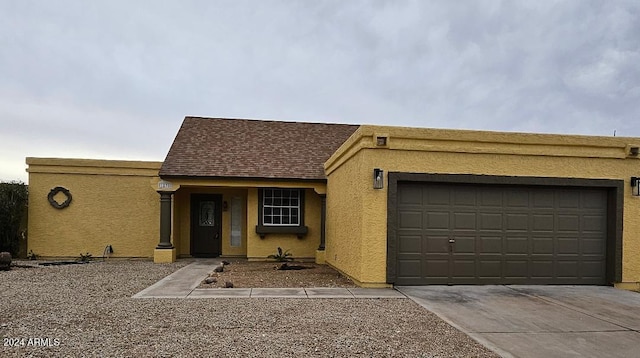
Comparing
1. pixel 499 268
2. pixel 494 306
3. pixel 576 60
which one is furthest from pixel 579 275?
pixel 576 60

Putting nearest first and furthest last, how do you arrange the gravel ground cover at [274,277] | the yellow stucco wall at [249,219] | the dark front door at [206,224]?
the gravel ground cover at [274,277] < the yellow stucco wall at [249,219] < the dark front door at [206,224]

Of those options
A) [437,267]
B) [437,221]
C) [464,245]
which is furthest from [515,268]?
[437,221]

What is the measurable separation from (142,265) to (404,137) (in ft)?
28.4

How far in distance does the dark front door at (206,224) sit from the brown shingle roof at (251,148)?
175cm

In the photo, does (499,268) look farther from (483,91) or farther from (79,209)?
(79,209)

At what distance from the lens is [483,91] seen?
61.2 feet

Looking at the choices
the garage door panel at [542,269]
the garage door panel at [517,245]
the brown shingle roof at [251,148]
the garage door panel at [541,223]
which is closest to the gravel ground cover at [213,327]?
the garage door panel at [517,245]

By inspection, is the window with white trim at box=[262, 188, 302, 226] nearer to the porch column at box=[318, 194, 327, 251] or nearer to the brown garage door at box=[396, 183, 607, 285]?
the porch column at box=[318, 194, 327, 251]

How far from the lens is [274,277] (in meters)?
10.2

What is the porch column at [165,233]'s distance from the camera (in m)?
13.1

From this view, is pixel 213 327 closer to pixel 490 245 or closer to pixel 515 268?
pixel 490 245

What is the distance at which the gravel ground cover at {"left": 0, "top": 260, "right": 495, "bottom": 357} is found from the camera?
4.79 metres

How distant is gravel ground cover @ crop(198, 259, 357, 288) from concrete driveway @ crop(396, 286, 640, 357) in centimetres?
191

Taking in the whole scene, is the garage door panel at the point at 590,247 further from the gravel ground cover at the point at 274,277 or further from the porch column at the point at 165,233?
the porch column at the point at 165,233
